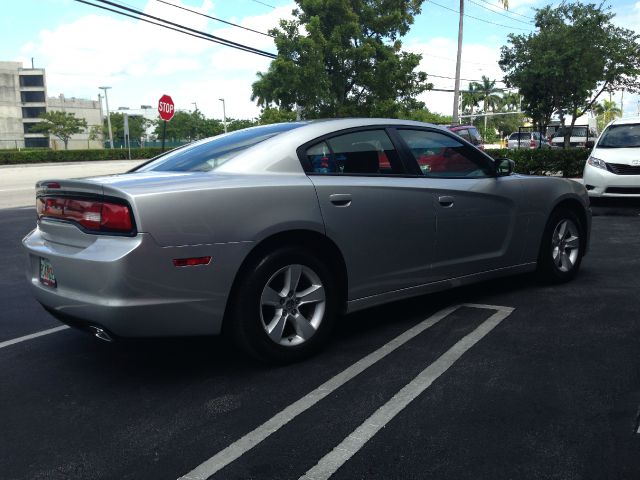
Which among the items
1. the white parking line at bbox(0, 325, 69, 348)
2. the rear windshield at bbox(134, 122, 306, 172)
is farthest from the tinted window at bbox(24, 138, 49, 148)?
the rear windshield at bbox(134, 122, 306, 172)

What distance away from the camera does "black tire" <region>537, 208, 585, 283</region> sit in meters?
5.66

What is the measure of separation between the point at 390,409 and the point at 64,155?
5029 centimetres

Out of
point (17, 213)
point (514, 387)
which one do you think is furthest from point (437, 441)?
point (17, 213)

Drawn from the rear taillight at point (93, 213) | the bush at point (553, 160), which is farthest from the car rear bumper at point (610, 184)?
the rear taillight at point (93, 213)

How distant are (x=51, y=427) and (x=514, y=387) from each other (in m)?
2.50

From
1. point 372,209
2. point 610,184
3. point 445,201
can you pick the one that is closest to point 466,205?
point 445,201

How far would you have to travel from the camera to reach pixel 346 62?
109 ft

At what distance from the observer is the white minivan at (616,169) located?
11.2m

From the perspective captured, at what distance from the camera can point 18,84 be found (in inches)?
3588

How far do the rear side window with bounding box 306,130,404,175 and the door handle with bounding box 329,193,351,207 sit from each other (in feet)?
0.62

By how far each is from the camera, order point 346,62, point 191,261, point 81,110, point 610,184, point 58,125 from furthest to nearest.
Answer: point 81,110, point 58,125, point 346,62, point 610,184, point 191,261

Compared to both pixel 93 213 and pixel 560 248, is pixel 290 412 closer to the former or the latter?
pixel 93 213

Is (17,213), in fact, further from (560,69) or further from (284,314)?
(560,69)

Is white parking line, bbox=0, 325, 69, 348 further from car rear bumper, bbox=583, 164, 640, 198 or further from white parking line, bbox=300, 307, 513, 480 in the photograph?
car rear bumper, bbox=583, 164, 640, 198
